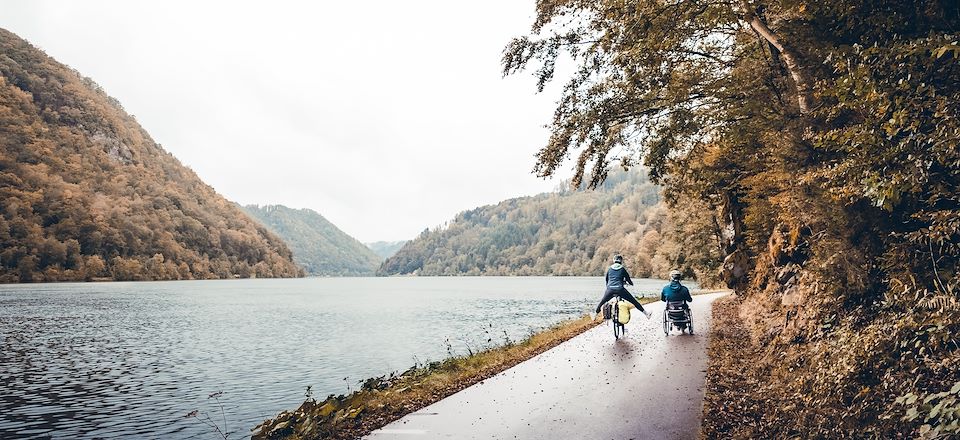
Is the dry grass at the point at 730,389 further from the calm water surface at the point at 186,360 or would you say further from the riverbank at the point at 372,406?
the calm water surface at the point at 186,360

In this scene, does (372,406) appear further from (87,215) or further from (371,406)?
(87,215)

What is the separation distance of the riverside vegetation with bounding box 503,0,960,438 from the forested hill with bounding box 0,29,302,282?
127m

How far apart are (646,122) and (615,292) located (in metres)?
4.51

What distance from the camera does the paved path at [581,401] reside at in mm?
7207

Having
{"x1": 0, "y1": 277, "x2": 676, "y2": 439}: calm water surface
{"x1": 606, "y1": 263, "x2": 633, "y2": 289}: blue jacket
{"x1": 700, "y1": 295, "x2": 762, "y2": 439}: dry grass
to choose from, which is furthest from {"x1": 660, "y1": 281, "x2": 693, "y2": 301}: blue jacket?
{"x1": 0, "y1": 277, "x2": 676, "y2": 439}: calm water surface

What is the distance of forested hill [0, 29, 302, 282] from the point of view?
11356 cm

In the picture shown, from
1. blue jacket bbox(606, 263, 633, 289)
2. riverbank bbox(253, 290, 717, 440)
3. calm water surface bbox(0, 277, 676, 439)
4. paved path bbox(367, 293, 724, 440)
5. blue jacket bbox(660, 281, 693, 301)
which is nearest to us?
paved path bbox(367, 293, 724, 440)

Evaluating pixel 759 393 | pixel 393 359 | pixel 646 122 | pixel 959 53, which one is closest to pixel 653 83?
pixel 646 122

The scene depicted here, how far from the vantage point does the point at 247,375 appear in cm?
1916

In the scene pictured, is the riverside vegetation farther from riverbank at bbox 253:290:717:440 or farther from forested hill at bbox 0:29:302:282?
forested hill at bbox 0:29:302:282

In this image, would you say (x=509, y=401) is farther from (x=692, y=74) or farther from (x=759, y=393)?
(x=692, y=74)

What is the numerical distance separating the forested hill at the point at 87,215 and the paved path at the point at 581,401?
415 ft

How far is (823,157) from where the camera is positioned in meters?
9.22

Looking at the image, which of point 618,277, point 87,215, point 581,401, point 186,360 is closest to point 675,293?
point 618,277
